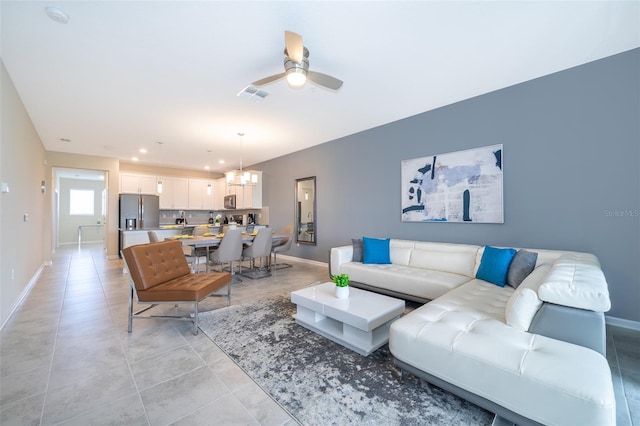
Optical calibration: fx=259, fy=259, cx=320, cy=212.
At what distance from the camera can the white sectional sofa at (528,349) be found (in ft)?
3.76

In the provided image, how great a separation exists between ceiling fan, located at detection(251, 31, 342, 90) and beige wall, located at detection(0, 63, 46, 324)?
115 inches

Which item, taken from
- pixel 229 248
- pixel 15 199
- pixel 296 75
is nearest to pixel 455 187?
pixel 296 75

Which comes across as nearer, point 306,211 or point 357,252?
point 357,252

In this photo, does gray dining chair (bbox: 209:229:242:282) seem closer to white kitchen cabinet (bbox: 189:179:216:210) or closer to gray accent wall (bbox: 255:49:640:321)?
gray accent wall (bbox: 255:49:640:321)

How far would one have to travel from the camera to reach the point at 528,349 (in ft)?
4.51

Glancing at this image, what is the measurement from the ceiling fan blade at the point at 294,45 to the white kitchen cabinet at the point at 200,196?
23.0 ft

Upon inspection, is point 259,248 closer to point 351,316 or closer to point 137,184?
point 351,316

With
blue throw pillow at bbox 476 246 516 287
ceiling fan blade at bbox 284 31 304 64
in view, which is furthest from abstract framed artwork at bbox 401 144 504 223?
ceiling fan blade at bbox 284 31 304 64

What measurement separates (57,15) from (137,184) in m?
6.23

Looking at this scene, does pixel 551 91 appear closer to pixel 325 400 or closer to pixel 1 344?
pixel 325 400

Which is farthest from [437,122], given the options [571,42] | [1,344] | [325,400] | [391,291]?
[1,344]

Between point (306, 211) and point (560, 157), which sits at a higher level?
point (560, 157)

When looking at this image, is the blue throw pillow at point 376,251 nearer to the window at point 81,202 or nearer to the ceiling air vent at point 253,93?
the ceiling air vent at point 253,93

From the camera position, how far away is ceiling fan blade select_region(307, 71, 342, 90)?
2.42 metres
